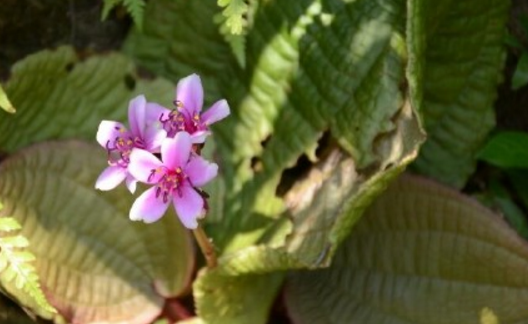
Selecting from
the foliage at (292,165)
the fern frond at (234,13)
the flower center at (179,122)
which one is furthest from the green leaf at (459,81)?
the flower center at (179,122)

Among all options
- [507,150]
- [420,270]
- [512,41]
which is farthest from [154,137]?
[512,41]

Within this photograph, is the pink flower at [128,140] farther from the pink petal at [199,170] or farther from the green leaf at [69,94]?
the green leaf at [69,94]

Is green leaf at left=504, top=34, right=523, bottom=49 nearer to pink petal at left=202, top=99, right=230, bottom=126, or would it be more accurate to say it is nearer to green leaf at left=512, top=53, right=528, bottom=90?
green leaf at left=512, top=53, right=528, bottom=90

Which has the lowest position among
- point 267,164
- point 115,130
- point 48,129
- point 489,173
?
point 489,173

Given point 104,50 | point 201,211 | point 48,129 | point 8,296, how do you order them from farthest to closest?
1. point 104,50
2. point 48,129
3. point 8,296
4. point 201,211

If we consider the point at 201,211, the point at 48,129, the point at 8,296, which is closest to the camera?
the point at 201,211

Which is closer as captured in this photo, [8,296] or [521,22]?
[8,296]

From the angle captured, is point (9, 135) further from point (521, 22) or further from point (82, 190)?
point (521, 22)

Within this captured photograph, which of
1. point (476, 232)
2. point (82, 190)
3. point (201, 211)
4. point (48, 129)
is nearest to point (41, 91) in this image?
point (48, 129)
